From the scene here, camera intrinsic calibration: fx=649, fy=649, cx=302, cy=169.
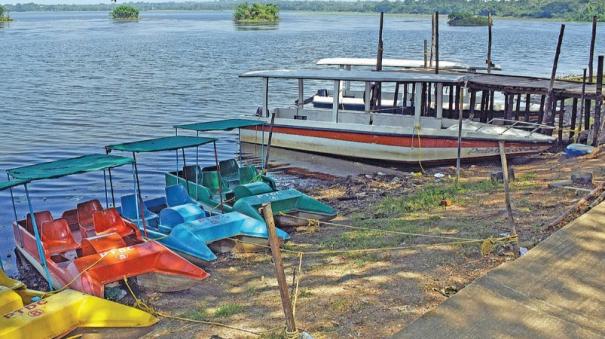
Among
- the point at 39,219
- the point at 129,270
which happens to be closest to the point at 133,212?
the point at 39,219

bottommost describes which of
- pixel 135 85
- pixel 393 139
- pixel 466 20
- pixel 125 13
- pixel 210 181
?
pixel 135 85

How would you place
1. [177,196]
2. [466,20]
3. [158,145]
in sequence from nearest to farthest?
[158,145] < [177,196] < [466,20]

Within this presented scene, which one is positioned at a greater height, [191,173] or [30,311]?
[30,311]

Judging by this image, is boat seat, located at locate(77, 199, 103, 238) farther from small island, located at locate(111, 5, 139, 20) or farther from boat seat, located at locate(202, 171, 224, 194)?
small island, located at locate(111, 5, 139, 20)

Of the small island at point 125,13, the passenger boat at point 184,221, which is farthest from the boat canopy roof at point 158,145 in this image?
the small island at point 125,13

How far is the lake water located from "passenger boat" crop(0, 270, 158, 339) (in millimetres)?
4279

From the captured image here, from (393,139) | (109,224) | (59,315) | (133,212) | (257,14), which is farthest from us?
(257,14)

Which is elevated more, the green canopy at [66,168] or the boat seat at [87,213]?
the green canopy at [66,168]

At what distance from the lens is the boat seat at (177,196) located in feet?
45.2

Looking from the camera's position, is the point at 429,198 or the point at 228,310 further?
the point at 429,198

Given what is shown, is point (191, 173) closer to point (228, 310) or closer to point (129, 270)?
point (129, 270)

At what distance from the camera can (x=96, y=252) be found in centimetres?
1037

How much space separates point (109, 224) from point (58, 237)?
2.92 feet

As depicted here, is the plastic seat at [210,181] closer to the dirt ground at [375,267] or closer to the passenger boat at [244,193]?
the passenger boat at [244,193]
